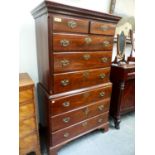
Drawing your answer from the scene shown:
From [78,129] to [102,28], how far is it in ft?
3.75

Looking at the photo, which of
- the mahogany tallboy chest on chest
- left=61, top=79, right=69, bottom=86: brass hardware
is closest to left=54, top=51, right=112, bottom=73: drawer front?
the mahogany tallboy chest on chest

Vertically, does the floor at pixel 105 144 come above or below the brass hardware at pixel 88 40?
below

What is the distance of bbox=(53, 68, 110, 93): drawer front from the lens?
139 cm

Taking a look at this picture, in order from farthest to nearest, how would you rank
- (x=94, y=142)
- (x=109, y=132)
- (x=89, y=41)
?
(x=109, y=132), (x=94, y=142), (x=89, y=41)

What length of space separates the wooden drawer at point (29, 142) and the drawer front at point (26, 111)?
0.75 ft

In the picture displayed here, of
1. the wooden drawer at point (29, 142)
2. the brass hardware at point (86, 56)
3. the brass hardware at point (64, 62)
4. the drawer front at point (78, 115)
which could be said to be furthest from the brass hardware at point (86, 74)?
the wooden drawer at point (29, 142)

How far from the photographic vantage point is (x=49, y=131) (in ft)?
4.84

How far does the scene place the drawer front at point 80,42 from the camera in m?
1.27

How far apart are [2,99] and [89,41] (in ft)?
3.33

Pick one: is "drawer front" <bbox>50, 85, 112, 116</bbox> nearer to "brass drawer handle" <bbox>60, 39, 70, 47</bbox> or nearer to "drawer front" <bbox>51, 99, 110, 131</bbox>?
"drawer front" <bbox>51, 99, 110, 131</bbox>

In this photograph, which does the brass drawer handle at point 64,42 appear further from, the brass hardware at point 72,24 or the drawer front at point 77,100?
the drawer front at point 77,100

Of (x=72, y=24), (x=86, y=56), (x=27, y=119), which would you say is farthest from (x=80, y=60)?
(x=27, y=119)
